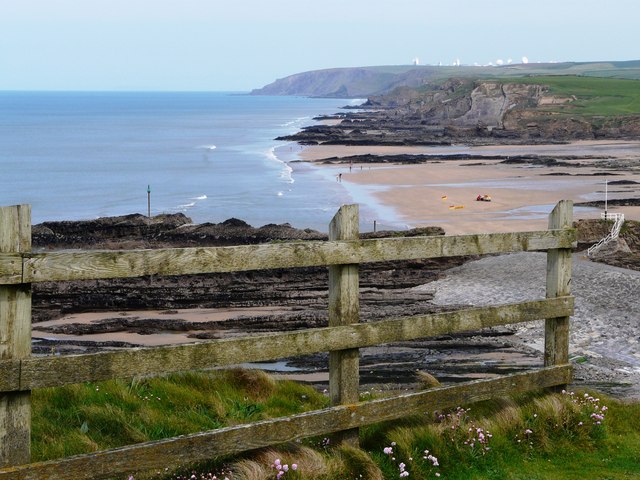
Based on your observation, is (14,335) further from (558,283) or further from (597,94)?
(597,94)

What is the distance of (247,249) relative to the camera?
5.50m

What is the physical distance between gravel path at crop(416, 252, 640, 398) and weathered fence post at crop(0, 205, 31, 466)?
24.4 ft

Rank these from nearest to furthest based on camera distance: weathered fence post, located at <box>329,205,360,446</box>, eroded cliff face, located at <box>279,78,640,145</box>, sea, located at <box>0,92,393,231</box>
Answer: weathered fence post, located at <box>329,205,360,446</box> < sea, located at <box>0,92,393,231</box> < eroded cliff face, located at <box>279,78,640,145</box>

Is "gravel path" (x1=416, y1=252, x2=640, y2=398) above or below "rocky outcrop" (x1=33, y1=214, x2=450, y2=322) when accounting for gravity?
above

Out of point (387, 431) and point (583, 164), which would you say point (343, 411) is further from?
point (583, 164)

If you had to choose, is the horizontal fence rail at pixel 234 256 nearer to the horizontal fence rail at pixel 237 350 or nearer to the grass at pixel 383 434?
the horizontal fence rail at pixel 237 350

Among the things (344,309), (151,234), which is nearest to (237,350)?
(344,309)

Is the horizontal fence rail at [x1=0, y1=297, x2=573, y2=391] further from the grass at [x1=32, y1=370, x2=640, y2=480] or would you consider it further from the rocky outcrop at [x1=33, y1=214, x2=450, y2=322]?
the rocky outcrop at [x1=33, y1=214, x2=450, y2=322]

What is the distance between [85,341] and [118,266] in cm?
1202

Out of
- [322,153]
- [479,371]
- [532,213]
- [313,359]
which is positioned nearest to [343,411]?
[479,371]

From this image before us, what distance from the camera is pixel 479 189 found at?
46219 mm

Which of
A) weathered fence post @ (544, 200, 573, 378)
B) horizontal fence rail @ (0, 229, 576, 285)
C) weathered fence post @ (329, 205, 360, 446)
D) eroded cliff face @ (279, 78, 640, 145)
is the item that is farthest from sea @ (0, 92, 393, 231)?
weathered fence post @ (329, 205, 360, 446)

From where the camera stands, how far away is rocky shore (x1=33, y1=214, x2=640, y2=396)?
13.4m

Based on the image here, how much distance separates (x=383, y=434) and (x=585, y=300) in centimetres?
1310
